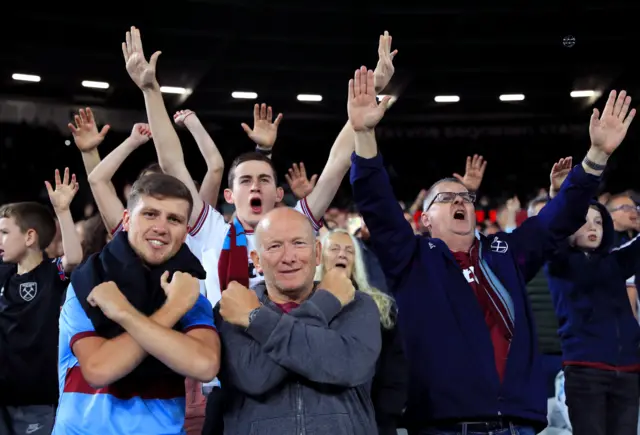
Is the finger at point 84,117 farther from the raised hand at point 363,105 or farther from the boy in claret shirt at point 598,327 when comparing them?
the boy in claret shirt at point 598,327

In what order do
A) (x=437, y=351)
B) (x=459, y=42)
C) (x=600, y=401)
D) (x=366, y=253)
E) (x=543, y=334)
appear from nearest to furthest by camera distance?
(x=437, y=351), (x=600, y=401), (x=366, y=253), (x=543, y=334), (x=459, y=42)

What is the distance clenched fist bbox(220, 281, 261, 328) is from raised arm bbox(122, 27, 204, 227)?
123cm

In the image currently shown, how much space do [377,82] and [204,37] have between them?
12.8 m

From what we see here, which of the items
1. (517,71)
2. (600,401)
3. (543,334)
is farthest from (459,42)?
(600,401)

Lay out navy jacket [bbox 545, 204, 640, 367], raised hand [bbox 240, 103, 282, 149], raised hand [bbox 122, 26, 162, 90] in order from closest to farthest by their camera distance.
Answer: raised hand [bbox 122, 26, 162, 90]
raised hand [bbox 240, 103, 282, 149]
navy jacket [bbox 545, 204, 640, 367]

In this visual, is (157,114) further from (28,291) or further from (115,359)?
(115,359)

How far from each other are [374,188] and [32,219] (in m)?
1.92

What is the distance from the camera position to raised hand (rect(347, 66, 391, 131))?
9.53 feet

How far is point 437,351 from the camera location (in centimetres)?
301

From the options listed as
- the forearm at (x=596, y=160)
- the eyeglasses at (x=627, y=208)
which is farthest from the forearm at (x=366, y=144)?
the eyeglasses at (x=627, y=208)

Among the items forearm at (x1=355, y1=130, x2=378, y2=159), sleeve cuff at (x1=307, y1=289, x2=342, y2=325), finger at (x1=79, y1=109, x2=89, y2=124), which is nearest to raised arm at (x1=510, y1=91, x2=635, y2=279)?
forearm at (x1=355, y1=130, x2=378, y2=159)

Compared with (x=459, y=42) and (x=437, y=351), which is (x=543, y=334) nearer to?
(x=437, y=351)

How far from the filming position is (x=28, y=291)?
3875mm

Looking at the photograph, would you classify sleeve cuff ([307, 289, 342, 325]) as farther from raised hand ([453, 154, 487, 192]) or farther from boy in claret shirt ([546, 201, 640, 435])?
boy in claret shirt ([546, 201, 640, 435])
